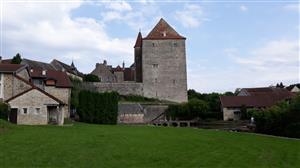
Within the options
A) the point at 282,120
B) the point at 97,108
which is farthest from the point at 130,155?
the point at 97,108

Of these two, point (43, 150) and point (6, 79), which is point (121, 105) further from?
point (43, 150)

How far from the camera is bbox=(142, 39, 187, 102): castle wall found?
63125 mm

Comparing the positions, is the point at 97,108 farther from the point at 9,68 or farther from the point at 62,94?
the point at 9,68

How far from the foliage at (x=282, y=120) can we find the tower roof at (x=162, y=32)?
35.3 metres

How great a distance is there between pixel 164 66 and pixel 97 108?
24.5m

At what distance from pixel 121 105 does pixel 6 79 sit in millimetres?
19961

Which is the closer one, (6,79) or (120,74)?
(6,79)

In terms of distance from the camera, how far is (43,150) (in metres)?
13.5

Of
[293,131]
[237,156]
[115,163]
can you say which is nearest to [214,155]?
[237,156]

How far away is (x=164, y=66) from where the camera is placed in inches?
2504

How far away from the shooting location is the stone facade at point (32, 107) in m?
29.8

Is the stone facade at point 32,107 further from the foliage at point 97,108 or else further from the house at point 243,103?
the house at point 243,103

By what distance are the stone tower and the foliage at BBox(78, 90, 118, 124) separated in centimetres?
2149

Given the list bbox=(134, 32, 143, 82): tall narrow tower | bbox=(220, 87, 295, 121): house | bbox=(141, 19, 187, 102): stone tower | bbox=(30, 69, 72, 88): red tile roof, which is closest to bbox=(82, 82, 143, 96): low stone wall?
bbox=(141, 19, 187, 102): stone tower
